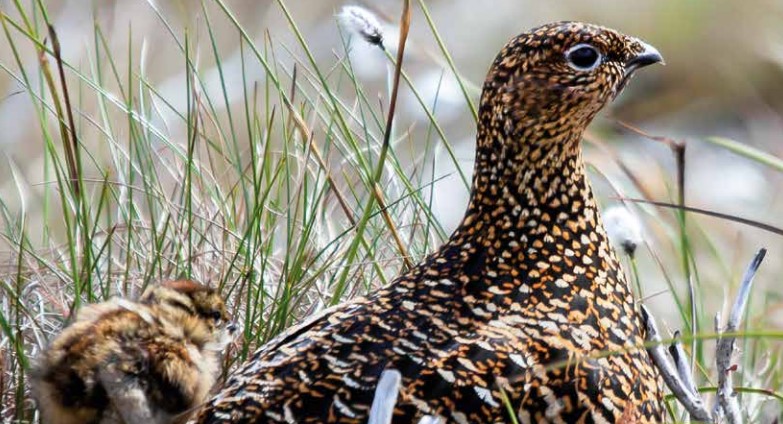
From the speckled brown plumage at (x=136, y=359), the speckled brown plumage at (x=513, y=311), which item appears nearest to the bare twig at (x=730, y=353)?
the speckled brown plumage at (x=513, y=311)

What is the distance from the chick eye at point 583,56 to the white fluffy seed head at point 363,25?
1.98ft

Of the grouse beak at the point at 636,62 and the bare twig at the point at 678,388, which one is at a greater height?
the grouse beak at the point at 636,62

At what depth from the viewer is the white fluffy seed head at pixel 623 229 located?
4.38 meters

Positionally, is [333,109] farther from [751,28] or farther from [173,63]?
[751,28]

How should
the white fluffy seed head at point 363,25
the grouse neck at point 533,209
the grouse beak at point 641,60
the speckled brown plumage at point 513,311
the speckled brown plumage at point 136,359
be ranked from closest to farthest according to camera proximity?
the speckled brown plumage at point 513,311, the speckled brown plumage at point 136,359, the grouse neck at point 533,209, the grouse beak at point 641,60, the white fluffy seed head at point 363,25

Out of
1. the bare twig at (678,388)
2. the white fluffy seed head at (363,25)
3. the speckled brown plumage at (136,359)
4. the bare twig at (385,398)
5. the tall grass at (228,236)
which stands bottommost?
the bare twig at (678,388)

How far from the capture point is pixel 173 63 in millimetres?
8641

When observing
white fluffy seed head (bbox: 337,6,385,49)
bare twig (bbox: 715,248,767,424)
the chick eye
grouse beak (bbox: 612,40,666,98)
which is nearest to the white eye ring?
the chick eye

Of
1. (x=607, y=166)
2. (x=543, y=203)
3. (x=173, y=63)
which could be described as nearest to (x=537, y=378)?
(x=543, y=203)

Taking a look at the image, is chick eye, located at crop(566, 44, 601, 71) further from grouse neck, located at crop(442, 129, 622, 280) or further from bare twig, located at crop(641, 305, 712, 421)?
bare twig, located at crop(641, 305, 712, 421)

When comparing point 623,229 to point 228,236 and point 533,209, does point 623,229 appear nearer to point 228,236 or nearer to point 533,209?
point 533,209

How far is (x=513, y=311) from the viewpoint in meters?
3.91

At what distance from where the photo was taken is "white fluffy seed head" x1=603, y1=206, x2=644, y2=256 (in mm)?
4375

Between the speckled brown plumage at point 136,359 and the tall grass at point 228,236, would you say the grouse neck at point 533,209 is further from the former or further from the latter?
the speckled brown plumage at point 136,359
